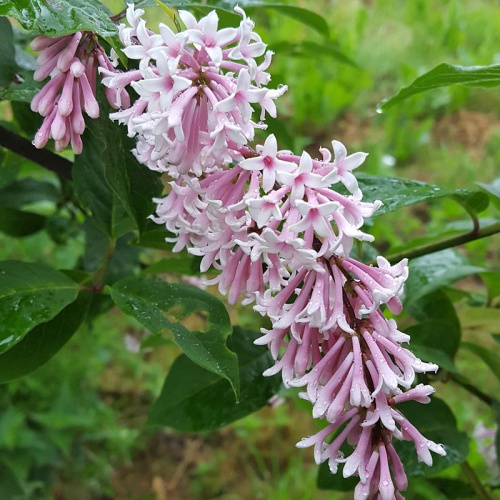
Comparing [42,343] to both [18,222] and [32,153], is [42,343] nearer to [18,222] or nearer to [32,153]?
[32,153]

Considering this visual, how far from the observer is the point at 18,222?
3.33 ft

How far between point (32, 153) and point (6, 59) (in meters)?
0.13

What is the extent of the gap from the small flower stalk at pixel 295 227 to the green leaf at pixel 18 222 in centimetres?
53

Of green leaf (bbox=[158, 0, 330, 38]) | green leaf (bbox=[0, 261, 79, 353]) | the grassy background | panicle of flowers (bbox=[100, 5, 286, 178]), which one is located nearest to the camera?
panicle of flowers (bbox=[100, 5, 286, 178])

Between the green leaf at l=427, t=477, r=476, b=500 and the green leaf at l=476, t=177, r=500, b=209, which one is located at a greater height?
the green leaf at l=476, t=177, r=500, b=209

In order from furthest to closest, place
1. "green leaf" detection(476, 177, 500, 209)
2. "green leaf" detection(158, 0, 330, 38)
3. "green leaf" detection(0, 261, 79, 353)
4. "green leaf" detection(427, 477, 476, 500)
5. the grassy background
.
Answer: the grassy background, "green leaf" detection(427, 477, 476, 500), "green leaf" detection(476, 177, 500, 209), "green leaf" detection(158, 0, 330, 38), "green leaf" detection(0, 261, 79, 353)

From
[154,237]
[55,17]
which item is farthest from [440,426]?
[55,17]

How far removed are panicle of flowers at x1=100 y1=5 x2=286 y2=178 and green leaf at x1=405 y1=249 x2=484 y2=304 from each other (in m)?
0.47

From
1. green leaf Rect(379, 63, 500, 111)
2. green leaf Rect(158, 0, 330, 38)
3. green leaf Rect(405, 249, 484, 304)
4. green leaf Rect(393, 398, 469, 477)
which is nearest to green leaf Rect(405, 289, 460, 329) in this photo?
green leaf Rect(405, 249, 484, 304)

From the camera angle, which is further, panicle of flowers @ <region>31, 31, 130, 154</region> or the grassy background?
the grassy background

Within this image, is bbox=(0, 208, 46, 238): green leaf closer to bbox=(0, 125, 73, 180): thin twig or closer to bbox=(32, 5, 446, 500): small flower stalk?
bbox=(0, 125, 73, 180): thin twig

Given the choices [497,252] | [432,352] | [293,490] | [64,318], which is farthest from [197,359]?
[497,252]

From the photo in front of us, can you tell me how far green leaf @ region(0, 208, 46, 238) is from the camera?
0.98 meters

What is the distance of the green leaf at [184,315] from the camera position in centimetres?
56
